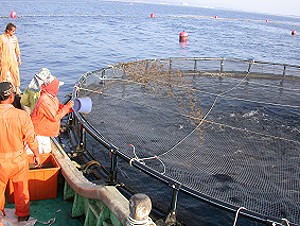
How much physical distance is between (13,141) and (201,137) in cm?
664

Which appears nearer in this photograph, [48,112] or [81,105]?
[48,112]

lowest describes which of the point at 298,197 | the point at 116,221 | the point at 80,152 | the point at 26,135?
the point at 298,197

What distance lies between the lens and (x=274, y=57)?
3111cm

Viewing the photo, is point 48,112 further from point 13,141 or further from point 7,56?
point 7,56

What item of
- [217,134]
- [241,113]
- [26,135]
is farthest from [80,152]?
[241,113]

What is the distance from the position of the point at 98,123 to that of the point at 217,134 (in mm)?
3822

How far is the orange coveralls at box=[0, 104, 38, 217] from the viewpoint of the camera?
3.96 m

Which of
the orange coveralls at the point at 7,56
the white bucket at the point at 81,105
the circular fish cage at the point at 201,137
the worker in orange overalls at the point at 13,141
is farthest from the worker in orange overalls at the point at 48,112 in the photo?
the orange coveralls at the point at 7,56

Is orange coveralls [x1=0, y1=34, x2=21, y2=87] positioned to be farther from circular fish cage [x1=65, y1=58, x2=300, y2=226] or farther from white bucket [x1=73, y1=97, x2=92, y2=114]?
white bucket [x1=73, y1=97, x2=92, y2=114]

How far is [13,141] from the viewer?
13.3ft

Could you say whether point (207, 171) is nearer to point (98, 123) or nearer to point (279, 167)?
point (279, 167)

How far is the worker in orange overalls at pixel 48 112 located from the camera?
4777 mm

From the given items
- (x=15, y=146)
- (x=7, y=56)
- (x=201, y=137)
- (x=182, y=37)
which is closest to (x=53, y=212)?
(x=15, y=146)

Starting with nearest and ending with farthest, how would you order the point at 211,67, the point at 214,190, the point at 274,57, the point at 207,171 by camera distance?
the point at 214,190, the point at 207,171, the point at 211,67, the point at 274,57
